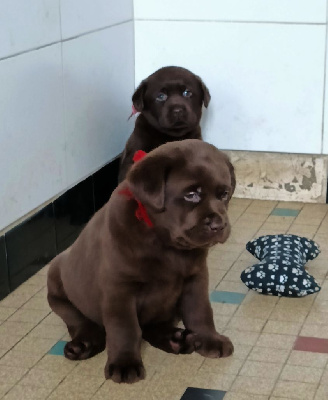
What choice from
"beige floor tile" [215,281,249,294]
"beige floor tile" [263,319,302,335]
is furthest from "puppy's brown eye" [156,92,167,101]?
"beige floor tile" [263,319,302,335]

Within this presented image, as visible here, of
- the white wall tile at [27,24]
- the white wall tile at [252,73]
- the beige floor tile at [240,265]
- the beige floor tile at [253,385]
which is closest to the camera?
the beige floor tile at [253,385]

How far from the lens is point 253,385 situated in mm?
2436

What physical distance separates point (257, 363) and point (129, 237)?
0.52 meters

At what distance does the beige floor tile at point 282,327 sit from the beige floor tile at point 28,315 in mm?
714

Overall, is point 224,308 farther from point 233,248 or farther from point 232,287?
point 233,248

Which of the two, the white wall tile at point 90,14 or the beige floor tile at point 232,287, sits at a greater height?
the white wall tile at point 90,14

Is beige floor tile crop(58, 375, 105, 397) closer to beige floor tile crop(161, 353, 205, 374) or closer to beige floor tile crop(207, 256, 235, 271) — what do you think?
beige floor tile crop(161, 353, 205, 374)

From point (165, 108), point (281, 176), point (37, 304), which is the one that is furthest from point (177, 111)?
point (37, 304)

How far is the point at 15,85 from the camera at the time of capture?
3.08 meters

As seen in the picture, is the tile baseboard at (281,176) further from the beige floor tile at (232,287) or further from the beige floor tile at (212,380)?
the beige floor tile at (212,380)

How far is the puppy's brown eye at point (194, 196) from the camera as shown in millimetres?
2326

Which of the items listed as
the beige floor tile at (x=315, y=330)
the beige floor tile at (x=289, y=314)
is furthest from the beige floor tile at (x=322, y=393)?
the beige floor tile at (x=289, y=314)

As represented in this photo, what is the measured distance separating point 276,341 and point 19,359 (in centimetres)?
76

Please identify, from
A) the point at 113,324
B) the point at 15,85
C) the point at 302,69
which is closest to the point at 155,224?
the point at 113,324
